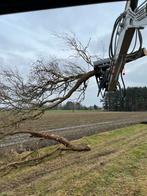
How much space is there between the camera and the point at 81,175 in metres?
11.2

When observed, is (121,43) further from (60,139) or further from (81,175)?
(60,139)

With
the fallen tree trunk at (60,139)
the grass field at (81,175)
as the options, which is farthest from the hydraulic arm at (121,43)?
the fallen tree trunk at (60,139)

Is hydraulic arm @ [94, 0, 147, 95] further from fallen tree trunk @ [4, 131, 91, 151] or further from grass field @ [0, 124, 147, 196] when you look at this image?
fallen tree trunk @ [4, 131, 91, 151]

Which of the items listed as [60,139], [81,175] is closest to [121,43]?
[81,175]

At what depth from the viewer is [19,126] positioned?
48.2ft

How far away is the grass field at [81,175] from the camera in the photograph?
9.63 m

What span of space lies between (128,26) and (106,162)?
30.3 feet

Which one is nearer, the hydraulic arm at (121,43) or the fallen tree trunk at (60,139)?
the hydraulic arm at (121,43)

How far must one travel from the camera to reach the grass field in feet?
31.6

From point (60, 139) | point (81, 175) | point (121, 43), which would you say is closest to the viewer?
point (121, 43)

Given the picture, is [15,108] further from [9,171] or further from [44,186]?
[44,186]

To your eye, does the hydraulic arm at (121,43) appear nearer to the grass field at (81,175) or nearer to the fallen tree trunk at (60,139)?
the grass field at (81,175)

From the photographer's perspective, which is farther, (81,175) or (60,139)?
(60,139)

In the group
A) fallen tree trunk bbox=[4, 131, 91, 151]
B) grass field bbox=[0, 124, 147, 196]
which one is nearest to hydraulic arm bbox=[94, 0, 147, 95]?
grass field bbox=[0, 124, 147, 196]
